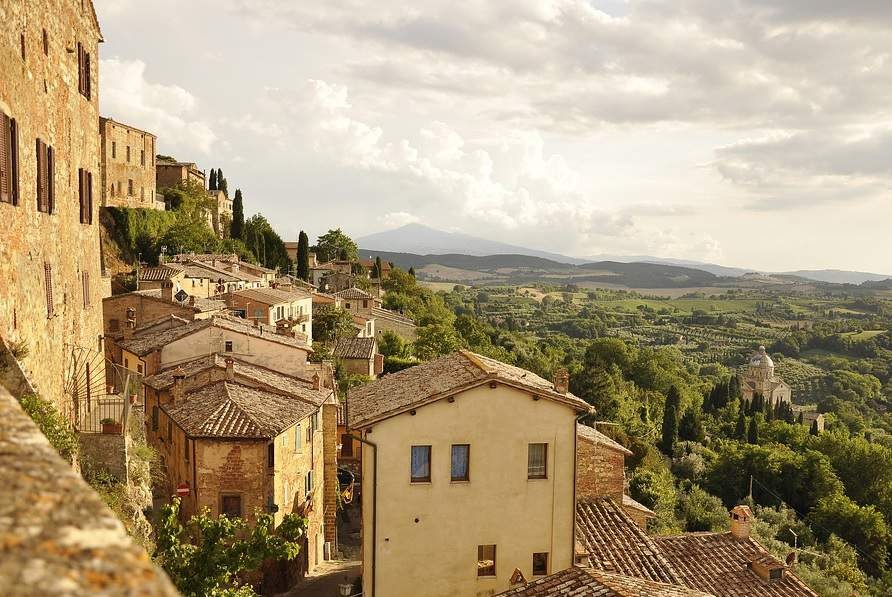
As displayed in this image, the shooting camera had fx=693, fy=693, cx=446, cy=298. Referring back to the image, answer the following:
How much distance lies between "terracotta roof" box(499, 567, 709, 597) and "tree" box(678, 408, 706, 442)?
68895 millimetres

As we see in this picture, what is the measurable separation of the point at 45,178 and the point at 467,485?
12.1 metres

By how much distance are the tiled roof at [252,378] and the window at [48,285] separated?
10.9 meters

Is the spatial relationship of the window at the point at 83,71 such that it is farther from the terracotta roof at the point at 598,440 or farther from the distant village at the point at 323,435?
the terracotta roof at the point at 598,440

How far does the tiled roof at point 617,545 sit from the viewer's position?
18422 mm

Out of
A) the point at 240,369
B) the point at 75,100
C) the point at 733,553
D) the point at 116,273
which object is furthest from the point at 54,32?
the point at 116,273

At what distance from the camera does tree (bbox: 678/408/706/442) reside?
78.7 m

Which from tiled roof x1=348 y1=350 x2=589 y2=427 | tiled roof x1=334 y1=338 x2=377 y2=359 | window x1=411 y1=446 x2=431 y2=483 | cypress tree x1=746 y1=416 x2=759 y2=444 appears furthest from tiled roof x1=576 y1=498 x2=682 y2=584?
cypress tree x1=746 y1=416 x2=759 y2=444

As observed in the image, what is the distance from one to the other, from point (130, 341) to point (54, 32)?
21646mm

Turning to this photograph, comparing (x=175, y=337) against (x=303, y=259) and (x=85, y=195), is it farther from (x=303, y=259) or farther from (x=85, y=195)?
A: (x=303, y=259)

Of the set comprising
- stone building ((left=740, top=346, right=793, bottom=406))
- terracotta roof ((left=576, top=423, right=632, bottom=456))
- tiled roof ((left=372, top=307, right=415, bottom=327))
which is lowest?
stone building ((left=740, top=346, right=793, bottom=406))

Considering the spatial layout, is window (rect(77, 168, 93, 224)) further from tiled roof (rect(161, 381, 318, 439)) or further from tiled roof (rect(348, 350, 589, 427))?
tiled roof (rect(348, 350, 589, 427))

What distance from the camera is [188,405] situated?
78.1ft

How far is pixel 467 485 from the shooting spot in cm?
1805

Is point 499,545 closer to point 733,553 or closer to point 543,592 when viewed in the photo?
point 543,592
